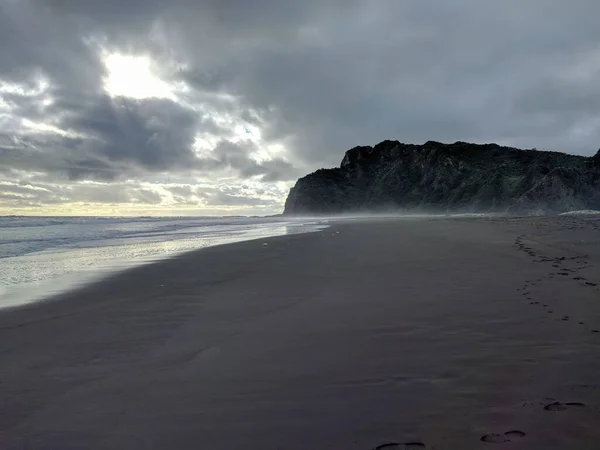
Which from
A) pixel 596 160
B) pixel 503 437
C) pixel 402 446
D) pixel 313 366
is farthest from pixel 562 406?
pixel 596 160

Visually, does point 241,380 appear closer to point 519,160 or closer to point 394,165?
point 519,160

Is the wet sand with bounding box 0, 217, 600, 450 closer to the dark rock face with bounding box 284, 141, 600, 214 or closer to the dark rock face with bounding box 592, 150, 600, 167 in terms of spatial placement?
the dark rock face with bounding box 284, 141, 600, 214

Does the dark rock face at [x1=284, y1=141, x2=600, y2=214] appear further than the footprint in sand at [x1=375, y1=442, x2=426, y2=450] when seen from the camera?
Yes

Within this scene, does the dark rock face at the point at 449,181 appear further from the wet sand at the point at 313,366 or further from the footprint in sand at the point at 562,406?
the footprint in sand at the point at 562,406

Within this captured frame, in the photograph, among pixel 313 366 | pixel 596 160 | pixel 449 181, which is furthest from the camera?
pixel 449 181

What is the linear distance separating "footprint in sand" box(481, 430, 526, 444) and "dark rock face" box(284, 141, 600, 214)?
67.1 meters

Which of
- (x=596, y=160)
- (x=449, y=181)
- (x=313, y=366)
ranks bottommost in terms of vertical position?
(x=313, y=366)

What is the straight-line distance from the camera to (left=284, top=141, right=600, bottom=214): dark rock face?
62.8 m

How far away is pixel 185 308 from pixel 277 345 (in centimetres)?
265

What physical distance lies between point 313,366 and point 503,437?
187 cm

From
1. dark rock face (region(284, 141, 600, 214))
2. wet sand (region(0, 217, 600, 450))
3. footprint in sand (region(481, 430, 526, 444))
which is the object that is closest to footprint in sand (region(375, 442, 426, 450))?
wet sand (region(0, 217, 600, 450))

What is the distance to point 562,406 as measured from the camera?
116 inches

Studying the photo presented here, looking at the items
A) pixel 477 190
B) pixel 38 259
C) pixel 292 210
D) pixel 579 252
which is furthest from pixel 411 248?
pixel 292 210

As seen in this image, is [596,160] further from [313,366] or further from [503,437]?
[503,437]
